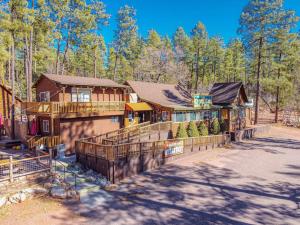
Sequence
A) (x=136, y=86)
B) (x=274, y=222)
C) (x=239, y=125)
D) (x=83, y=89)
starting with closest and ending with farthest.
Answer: (x=274, y=222)
(x=83, y=89)
(x=136, y=86)
(x=239, y=125)

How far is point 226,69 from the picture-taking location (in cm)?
5331

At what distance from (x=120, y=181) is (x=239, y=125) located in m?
22.9

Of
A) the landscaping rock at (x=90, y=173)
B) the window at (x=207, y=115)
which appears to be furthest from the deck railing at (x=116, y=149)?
the window at (x=207, y=115)

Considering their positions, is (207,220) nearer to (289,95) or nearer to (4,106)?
(4,106)

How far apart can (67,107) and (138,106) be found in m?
7.36

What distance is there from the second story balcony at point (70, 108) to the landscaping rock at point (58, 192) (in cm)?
700

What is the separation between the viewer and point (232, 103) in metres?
30.9

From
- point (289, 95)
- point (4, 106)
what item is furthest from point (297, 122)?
point (4, 106)

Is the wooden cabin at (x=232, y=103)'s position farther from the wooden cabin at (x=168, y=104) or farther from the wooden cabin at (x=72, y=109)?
the wooden cabin at (x=72, y=109)

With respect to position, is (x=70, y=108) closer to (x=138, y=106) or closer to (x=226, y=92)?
(x=138, y=106)

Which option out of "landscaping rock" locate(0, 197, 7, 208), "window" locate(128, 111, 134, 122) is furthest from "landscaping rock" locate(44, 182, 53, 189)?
"window" locate(128, 111, 134, 122)

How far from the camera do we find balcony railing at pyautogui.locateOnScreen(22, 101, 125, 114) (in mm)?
18000

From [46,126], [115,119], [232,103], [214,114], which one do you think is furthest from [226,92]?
[46,126]

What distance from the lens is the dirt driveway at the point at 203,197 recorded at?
10.4 metres
